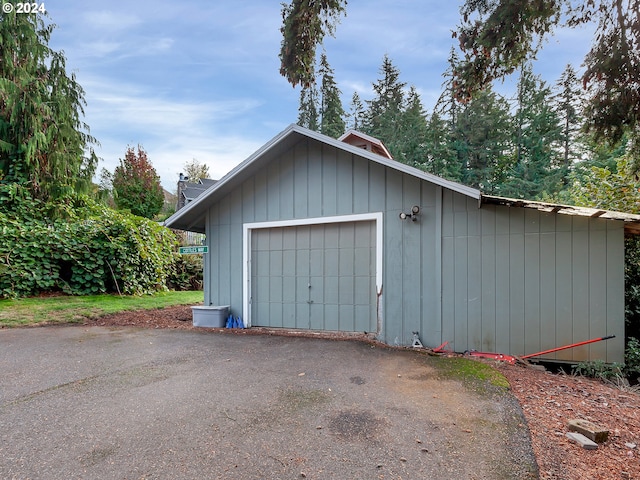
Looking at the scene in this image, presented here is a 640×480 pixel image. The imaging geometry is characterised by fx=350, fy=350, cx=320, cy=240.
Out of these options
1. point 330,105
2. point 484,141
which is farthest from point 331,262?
point 330,105

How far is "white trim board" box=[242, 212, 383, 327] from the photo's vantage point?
605 cm

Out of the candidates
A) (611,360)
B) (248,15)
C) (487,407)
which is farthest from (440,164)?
(487,407)

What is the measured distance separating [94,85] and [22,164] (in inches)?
A: 155

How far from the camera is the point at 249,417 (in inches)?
122

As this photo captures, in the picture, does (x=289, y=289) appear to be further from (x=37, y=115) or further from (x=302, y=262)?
(x=37, y=115)

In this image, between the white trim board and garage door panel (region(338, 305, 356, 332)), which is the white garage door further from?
the white trim board

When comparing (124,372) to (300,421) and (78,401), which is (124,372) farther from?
(300,421)

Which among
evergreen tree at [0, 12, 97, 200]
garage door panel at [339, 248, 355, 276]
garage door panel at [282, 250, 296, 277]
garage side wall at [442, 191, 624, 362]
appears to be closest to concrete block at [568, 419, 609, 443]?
garage side wall at [442, 191, 624, 362]

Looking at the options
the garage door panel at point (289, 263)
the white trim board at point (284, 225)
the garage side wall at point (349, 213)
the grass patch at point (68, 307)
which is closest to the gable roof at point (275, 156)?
the garage side wall at point (349, 213)

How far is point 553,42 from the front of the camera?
527 centimetres

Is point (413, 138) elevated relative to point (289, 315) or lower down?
elevated

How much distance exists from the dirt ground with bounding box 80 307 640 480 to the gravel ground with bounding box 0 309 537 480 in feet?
0.45

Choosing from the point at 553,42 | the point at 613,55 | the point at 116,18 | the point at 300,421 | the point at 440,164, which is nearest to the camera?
the point at 300,421

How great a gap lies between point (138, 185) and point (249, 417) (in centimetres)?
2582
